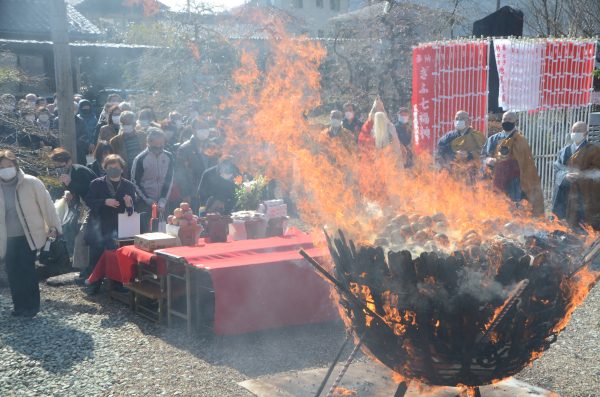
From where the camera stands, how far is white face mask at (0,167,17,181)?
24.2ft

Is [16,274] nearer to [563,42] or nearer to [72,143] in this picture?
[72,143]

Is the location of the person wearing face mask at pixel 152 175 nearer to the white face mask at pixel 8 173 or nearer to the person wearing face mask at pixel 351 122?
the white face mask at pixel 8 173

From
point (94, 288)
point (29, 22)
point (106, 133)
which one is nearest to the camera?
point (94, 288)

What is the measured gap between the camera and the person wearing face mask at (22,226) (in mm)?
7434

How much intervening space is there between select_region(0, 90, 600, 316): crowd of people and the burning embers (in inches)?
185

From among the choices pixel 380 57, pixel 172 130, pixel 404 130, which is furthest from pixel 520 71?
pixel 380 57

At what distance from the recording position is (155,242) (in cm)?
754

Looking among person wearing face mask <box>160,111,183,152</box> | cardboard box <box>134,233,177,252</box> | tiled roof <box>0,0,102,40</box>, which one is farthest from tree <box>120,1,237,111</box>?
cardboard box <box>134,233,177,252</box>

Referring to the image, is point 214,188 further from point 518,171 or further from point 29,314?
point 518,171

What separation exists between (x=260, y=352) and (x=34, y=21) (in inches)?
845

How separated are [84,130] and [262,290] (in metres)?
8.52

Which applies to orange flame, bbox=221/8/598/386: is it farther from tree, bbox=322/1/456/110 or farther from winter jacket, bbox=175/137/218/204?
winter jacket, bbox=175/137/218/204

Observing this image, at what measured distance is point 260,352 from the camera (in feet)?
21.7

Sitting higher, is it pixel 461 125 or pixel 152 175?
pixel 461 125
